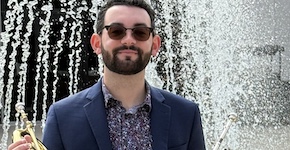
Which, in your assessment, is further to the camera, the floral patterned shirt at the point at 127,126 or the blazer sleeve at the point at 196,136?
the blazer sleeve at the point at 196,136

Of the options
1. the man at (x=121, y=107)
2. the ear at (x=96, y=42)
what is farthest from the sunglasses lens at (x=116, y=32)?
the ear at (x=96, y=42)

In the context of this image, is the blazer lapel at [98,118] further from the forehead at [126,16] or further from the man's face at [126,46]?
the forehead at [126,16]

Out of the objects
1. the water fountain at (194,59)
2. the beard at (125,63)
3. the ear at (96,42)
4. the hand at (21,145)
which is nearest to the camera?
the hand at (21,145)

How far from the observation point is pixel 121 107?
64.4 inches

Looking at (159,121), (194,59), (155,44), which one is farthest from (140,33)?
(194,59)

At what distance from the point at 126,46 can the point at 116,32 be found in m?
0.06

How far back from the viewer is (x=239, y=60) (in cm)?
957

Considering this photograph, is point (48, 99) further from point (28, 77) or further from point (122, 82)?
point (122, 82)

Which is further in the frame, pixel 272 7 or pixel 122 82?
pixel 272 7

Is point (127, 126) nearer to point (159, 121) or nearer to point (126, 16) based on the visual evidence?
Answer: point (159, 121)

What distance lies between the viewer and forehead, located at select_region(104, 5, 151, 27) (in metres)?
1.64

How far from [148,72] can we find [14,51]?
4.38m

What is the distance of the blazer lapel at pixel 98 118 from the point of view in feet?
5.22

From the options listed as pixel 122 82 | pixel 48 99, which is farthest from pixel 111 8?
pixel 48 99
